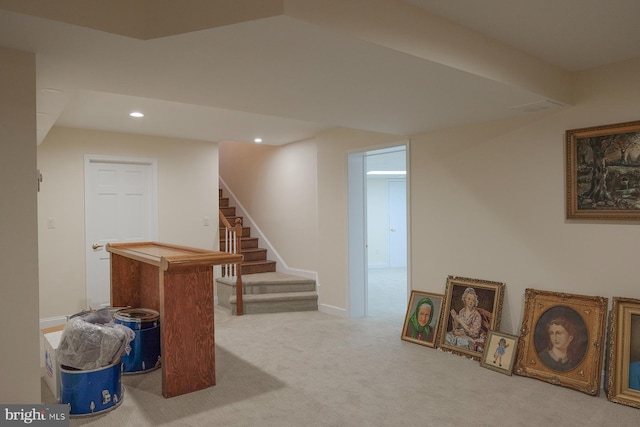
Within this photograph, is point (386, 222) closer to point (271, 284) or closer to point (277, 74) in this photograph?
point (271, 284)

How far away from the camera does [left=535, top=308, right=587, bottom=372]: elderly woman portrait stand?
3.16 meters

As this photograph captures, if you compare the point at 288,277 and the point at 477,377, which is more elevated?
the point at 288,277

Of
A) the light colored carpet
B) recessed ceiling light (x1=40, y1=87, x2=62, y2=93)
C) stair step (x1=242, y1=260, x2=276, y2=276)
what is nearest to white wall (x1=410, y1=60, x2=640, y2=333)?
the light colored carpet

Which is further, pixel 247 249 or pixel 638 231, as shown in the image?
pixel 247 249

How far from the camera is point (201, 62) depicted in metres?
2.26

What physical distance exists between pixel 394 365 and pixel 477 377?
0.66 meters

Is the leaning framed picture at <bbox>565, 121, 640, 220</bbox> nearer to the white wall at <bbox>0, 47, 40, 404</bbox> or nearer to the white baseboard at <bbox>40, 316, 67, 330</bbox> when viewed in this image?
the white wall at <bbox>0, 47, 40, 404</bbox>

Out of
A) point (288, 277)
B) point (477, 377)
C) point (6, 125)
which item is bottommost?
point (477, 377)

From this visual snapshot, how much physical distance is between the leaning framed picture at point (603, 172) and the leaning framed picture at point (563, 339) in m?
0.65

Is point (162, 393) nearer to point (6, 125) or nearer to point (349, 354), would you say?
point (349, 354)

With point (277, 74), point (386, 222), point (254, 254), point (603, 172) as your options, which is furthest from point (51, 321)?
point (386, 222)

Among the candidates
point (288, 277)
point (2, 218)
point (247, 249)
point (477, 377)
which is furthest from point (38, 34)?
point (247, 249)

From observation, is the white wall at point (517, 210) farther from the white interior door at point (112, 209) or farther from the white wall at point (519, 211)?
the white interior door at point (112, 209)

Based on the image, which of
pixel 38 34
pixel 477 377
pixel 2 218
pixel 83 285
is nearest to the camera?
pixel 38 34
